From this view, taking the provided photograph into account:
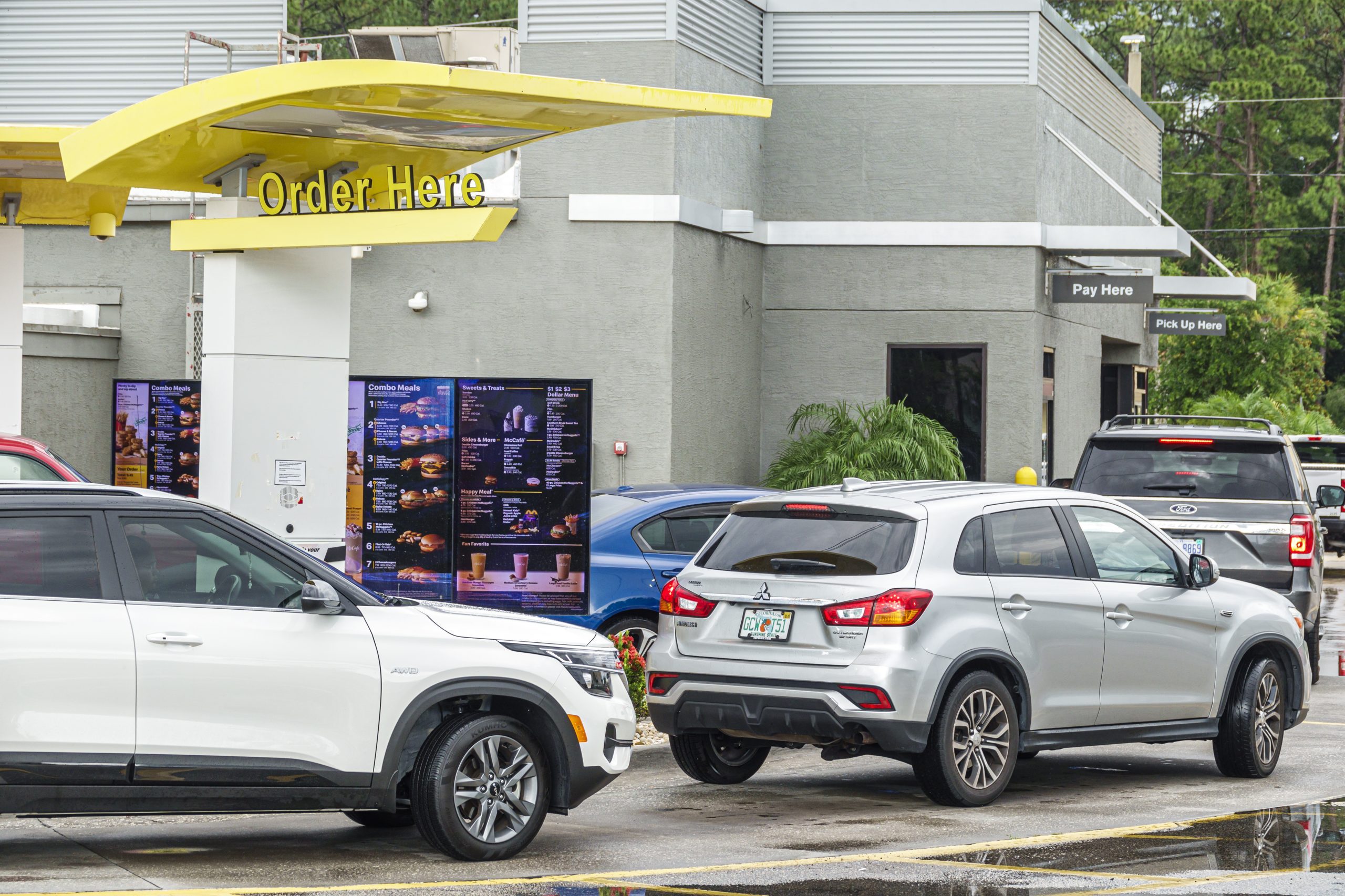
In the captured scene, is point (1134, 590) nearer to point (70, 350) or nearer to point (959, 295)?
point (959, 295)

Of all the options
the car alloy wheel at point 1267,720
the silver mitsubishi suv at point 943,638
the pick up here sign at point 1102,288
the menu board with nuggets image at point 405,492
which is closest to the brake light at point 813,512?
the silver mitsubishi suv at point 943,638

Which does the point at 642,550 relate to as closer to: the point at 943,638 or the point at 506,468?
the point at 506,468

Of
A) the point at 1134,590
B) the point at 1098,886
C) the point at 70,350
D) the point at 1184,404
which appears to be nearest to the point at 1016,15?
the point at 70,350

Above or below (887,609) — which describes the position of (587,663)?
below

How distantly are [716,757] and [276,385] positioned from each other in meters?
4.02

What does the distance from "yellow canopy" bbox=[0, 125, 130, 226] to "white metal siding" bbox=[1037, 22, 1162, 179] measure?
1190 centimetres

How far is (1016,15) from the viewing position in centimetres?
2195

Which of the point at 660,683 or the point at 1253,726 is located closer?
the point at 660,683

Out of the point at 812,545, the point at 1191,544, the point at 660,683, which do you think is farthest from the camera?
the point at 1191,544

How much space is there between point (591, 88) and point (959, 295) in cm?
1206

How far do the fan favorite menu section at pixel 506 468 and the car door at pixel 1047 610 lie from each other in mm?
4202

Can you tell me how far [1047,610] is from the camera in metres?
9.53

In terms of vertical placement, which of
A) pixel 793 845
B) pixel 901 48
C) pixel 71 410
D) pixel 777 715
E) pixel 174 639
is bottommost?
pixel 793 845

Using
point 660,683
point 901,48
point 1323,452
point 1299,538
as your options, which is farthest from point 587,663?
point 1323,452
